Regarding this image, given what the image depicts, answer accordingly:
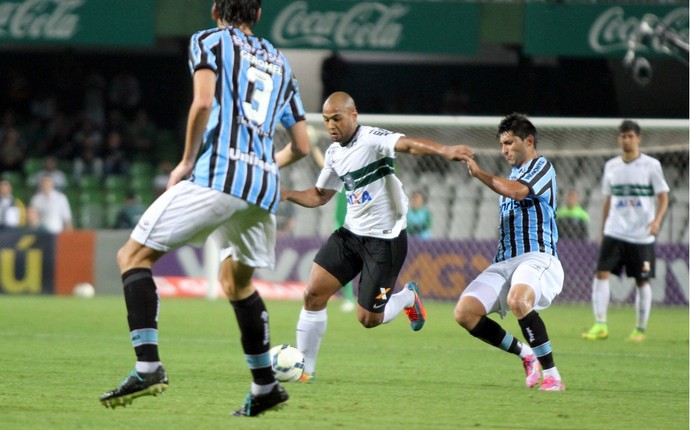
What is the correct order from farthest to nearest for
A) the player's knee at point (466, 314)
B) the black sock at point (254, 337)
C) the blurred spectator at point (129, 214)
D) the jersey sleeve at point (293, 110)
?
the blurred spectator at point (129, 214)
the player's knee at point (466, 314)
the jersey sleeve at point (293, 110)
the black sock at point (254, 337)

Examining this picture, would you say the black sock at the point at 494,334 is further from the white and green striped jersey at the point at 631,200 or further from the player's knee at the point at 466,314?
the white and green striped jersey at the point at 631,200

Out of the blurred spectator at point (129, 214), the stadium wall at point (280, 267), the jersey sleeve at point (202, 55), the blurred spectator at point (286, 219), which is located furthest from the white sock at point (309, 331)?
the blurred spectator at point (129, 214)

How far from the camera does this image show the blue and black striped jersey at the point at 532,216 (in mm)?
7695

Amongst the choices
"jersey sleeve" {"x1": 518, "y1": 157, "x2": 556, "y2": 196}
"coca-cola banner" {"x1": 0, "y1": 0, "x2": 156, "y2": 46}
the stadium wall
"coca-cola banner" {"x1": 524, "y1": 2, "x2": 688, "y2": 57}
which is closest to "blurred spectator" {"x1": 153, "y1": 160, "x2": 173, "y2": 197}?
"coca-cola banner" {"x1": 0, "y1": 0, "x2": 156, "y2": 46}

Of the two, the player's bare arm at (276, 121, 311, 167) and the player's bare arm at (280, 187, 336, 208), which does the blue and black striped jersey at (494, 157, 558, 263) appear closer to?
the player's bare arm at (280, 187, 336, 208)

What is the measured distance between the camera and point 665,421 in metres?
6.27

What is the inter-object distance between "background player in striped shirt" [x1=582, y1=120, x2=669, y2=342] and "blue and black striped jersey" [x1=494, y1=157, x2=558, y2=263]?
421 centimetres

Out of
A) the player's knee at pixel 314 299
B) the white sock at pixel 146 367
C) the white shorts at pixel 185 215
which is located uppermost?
the white shorts at pixel 185 215

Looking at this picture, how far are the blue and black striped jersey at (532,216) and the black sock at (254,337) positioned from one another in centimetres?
254

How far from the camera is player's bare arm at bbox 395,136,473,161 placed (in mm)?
5980

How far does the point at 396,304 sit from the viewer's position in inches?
328

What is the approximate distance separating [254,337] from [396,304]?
273 cm

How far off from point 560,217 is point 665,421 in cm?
1149

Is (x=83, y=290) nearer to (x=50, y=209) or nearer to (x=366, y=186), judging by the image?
(x=50, y=209)
